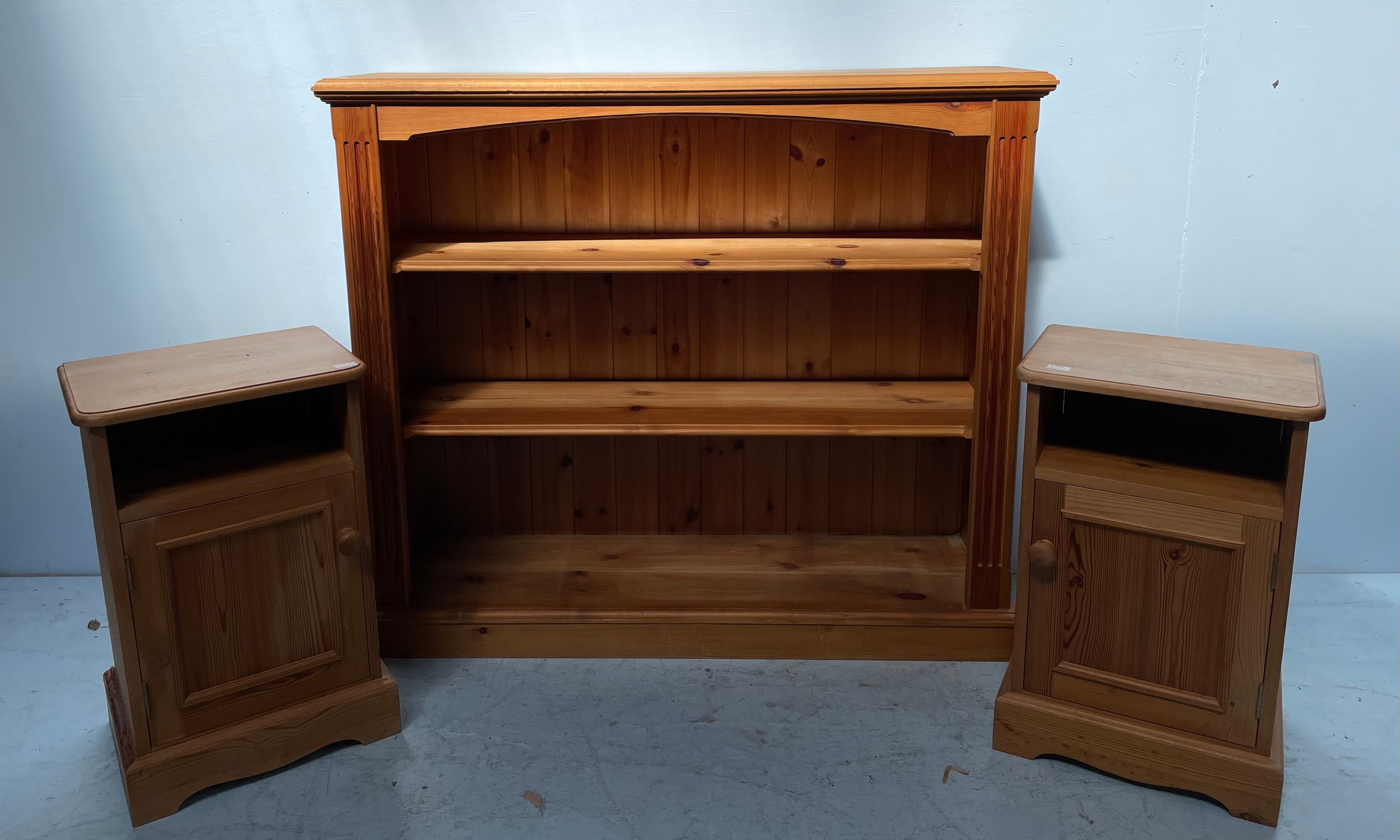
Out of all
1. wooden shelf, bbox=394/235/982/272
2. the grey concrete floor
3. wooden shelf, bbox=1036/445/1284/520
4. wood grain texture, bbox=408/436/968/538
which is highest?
wooden shelf, bbox=394/235/982/272

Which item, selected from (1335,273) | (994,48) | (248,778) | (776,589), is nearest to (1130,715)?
(776,589)

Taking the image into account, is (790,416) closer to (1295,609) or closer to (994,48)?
(994,48)

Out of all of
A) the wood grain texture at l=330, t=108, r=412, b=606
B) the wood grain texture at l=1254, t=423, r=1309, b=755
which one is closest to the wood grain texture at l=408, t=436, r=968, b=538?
the wood grain texture at l=330, t=108, r=412, b=606

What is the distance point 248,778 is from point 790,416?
154 centimetres

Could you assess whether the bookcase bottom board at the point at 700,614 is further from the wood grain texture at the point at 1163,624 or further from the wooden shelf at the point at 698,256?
the wooden shelf at the point at 698,256

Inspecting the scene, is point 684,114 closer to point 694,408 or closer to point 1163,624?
point 694,408

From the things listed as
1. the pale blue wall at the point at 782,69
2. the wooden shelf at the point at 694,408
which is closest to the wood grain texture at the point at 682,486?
the wooden shelf at the point at 694,408

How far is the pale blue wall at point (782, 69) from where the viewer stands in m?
2.92

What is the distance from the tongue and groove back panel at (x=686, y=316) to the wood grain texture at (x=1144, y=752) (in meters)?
0.90

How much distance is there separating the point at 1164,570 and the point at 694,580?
4.04 feet

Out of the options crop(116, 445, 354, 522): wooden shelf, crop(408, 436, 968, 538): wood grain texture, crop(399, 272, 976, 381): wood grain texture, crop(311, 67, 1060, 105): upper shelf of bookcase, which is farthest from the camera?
crop(408, 436, 968, 538): wood grain texture

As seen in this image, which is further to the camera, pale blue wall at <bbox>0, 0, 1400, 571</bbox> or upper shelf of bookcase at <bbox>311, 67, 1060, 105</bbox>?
pale blue wall at <bbox>0, 0, 1400, 571</bbox>

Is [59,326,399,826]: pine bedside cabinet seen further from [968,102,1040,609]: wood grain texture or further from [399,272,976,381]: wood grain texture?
[968,102,1040,609]: wood grain texture

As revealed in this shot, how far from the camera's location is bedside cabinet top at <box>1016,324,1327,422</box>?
2141 millimetres
